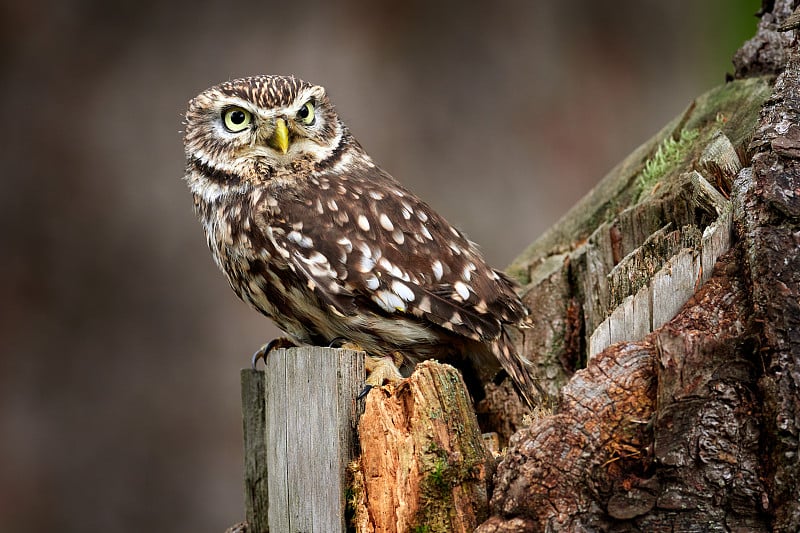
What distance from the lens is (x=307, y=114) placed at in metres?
3.68

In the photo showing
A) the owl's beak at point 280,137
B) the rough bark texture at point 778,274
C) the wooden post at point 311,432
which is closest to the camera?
the rough bark texture at point 778,274

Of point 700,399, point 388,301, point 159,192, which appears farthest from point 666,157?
point 159,192

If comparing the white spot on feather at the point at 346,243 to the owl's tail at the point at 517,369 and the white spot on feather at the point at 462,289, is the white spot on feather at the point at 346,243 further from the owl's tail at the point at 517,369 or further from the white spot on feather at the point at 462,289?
the owl's tail at the point at 517,369

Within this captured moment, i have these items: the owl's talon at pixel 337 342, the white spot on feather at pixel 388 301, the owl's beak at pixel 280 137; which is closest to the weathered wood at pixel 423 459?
the white spot on feather at pixel 388 301

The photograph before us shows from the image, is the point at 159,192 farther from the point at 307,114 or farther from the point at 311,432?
the point at 311,432

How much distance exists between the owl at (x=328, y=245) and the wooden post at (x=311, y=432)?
57 centimetres

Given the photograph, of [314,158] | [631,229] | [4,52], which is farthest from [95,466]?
[631,229]

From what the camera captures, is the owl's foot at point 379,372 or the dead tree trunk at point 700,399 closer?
the dead tree trunk at point 700,399

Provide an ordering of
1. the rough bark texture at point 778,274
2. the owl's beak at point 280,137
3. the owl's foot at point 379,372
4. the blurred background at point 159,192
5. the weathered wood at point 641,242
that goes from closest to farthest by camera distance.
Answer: the rough bark texture at point 778,274
the weathered wood at point 641,242
the owl's foot at point 379,372
the owl's beak at point 280,137
the blurred background at point 159,192

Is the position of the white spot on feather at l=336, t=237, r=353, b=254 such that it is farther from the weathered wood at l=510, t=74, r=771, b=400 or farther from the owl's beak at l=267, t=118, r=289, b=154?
the weathered wood at l=510, t=74, r=771, b=400

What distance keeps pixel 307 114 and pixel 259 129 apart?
0.77 feet

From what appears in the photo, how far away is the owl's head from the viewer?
3.53 meters

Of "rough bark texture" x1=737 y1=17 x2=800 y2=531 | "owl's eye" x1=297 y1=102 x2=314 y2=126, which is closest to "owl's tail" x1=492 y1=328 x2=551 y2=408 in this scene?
"owl's eye" x1=297 y1=102 x2=314 y2=126

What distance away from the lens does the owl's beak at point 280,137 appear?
138 inches
